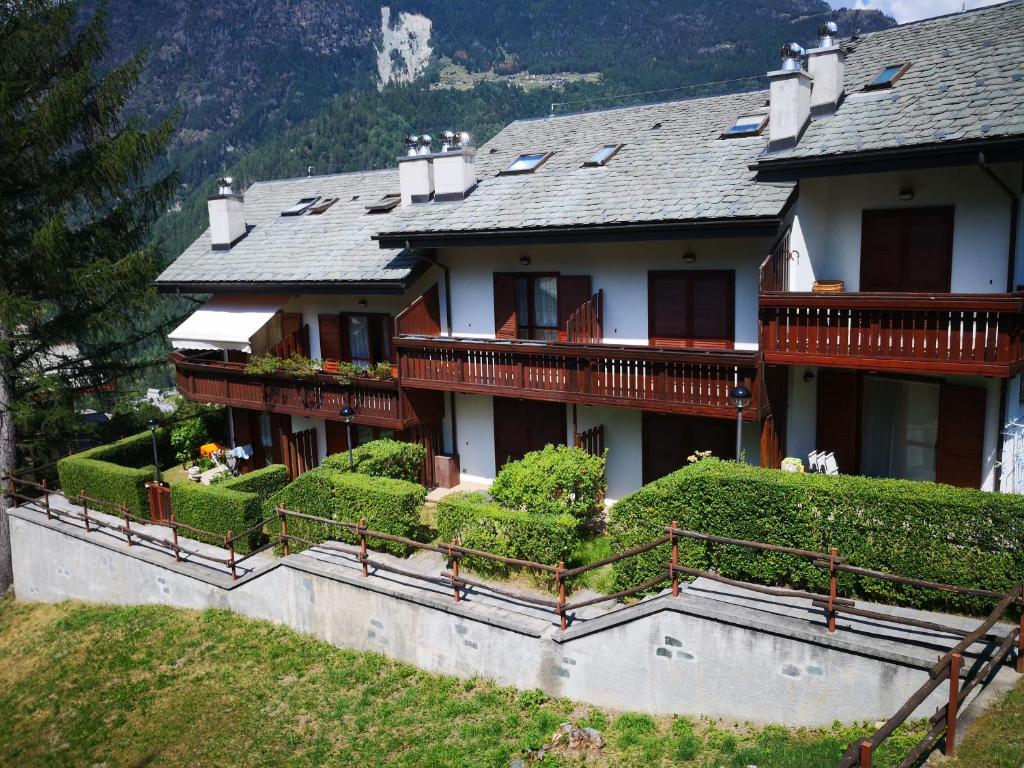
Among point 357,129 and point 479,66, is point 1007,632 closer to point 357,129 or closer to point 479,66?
point 357,129

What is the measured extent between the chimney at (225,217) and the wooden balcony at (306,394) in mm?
3892

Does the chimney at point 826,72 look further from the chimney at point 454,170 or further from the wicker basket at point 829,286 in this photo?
the chimney at point 454,170

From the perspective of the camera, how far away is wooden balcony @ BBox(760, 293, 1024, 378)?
1157cm

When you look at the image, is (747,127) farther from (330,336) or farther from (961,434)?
(330,336)

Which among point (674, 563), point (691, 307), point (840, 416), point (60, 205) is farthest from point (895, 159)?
point (60, 205)

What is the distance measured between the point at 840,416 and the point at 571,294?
19.9ft

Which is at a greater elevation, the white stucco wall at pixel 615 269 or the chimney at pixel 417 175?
the chimney at pixel 417 175

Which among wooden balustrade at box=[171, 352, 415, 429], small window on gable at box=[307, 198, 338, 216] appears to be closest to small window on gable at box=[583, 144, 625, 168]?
wooden balustrade at box=[171, 352, 415, 429]

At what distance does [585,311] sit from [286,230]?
11911mm

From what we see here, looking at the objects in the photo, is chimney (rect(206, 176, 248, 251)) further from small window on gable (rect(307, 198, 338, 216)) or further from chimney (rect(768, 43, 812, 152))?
chimney (rect(768, 43, 812, 152))

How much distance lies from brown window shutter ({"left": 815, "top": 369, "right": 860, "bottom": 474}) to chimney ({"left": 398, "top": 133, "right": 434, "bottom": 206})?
1080 centimetres

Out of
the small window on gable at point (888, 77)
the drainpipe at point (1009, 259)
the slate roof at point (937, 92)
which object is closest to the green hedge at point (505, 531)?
the drainpipe at point (1009, 259)

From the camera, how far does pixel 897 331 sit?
12.4 metres

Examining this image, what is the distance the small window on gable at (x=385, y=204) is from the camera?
74.9 feet
